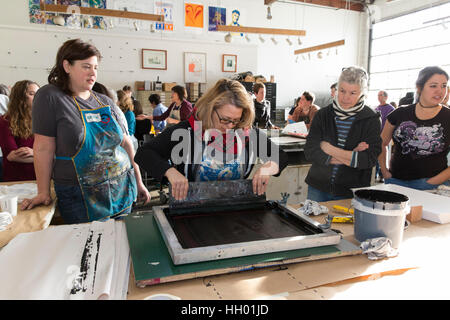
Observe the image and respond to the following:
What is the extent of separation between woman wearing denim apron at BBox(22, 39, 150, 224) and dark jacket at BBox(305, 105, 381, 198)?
4.00ft

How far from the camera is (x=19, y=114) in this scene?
2266 millimetres

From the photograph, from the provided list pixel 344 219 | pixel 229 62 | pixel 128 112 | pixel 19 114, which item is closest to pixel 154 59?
pixel 229 62

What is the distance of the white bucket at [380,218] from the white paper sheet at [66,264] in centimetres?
85

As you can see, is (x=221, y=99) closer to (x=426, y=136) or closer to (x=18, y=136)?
(x=426, y=136)

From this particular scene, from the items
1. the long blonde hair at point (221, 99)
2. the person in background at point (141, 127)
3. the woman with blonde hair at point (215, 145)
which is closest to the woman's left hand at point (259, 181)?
the woman with blonde hair at point (215, 145)

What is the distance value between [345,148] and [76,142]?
1554mm

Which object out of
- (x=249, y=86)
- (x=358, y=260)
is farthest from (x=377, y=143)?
(x=249, y=86)

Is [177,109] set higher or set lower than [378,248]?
higher

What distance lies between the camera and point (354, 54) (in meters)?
10.1

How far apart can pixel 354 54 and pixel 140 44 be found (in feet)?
21.8

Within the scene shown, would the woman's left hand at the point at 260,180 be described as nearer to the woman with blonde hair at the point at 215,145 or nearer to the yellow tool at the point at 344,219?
the woman with blonde hair at the point at 215,145

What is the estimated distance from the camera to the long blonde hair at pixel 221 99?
5.01ft
